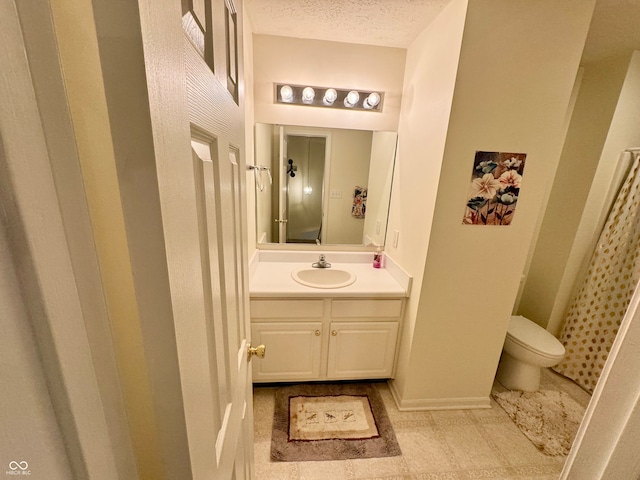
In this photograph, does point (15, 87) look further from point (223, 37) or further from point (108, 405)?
point (223, 37)

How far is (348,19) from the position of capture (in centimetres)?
146

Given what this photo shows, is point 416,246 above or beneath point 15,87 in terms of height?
beneath

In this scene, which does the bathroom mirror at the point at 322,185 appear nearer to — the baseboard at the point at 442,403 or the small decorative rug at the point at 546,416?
the baseboard at the point at 442,403

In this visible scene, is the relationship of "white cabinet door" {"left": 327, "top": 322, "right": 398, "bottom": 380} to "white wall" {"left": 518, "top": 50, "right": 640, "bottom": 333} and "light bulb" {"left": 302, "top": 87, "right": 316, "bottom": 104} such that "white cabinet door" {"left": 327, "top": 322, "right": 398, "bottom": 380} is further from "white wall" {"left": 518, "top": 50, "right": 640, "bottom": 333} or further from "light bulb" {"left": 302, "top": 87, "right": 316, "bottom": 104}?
→ "light bulb" {"left": 302, "top": 87, "right": 316, "bottom": 104}

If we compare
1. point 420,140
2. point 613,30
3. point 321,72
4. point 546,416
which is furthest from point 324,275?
point 613,30

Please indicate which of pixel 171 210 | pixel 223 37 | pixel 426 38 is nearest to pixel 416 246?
pixel 426 38

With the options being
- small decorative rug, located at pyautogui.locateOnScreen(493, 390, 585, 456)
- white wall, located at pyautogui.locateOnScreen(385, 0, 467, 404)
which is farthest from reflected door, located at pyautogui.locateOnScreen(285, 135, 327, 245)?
small decorative rug, located at pyautogui.locateOnScreen(493, 390, 585, 456)

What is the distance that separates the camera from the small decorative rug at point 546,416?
1502mm

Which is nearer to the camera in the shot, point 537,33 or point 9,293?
point 9,293

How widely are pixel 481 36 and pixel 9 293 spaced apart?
5.51 ft

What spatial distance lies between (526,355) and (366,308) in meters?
1.17

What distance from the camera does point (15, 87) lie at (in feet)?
0.56

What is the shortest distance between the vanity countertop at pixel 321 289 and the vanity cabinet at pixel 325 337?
6cm

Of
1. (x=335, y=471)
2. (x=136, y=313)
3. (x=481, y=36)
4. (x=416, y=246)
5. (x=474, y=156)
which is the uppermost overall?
(x=481, y=36)
